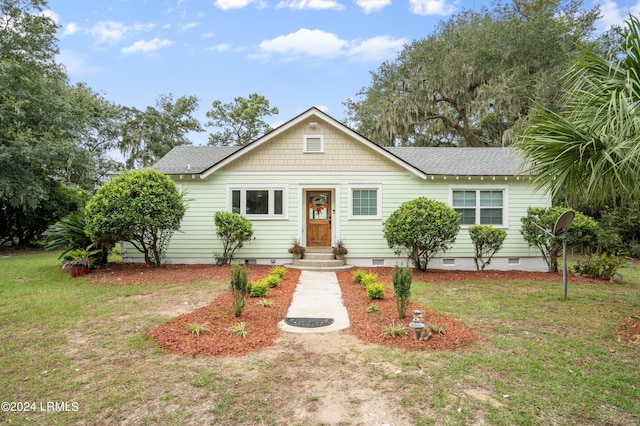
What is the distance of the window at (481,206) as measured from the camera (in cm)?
1108

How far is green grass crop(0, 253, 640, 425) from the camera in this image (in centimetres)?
277

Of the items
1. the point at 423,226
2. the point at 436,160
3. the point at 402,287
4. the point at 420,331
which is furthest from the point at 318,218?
the point at 420,331

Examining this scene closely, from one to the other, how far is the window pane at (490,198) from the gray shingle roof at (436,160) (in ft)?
2.15

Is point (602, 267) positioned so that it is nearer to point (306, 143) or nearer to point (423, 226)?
point (423, 226)

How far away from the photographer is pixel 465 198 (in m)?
11.1

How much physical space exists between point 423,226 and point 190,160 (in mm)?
8004

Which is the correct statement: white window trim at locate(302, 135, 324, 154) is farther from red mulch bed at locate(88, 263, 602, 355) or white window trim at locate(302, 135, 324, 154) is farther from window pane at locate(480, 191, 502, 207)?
window pane at locate(480, 191, 502, 207)

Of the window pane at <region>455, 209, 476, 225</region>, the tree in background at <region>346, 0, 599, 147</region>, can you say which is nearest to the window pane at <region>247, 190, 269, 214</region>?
the window pane at <region>455, 209, 476, 225</region>

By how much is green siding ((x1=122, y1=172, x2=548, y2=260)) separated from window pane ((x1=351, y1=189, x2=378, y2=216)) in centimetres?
23

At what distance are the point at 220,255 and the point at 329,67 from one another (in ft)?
44.1

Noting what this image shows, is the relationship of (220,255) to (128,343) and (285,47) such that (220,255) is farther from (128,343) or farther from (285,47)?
(285,47)

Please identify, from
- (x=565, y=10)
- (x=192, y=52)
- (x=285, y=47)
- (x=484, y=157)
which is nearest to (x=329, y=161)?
(x=484, y=157)

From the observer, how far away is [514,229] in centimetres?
1101

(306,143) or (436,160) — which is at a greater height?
(306,143)
